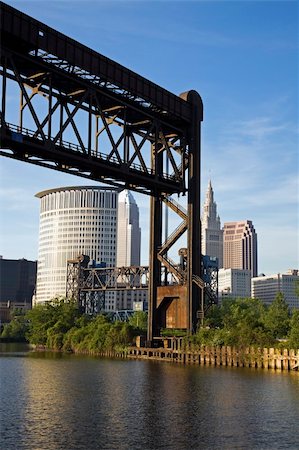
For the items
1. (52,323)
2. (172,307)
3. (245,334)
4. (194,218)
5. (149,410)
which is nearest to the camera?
(149,410)

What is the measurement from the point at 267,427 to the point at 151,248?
47931mm

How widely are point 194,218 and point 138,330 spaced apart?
2039 cm

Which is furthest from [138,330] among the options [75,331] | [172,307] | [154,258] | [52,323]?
[52,323]

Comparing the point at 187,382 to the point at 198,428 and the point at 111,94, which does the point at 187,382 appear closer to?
the point at 198,428

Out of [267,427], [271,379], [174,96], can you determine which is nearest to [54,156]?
[174,96]

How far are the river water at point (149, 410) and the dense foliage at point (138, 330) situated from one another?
11209mm

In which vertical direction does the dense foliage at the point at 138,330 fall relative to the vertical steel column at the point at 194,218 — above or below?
below

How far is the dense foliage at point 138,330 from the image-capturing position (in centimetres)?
6550

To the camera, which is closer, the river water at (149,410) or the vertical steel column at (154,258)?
the river water at (149,410)

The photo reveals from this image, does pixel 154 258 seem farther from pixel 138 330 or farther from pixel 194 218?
pixel 138 330

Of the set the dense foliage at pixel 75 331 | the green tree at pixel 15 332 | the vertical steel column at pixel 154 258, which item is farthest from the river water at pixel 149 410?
the green tree at pixel 15 332

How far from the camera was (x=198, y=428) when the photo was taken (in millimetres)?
29234

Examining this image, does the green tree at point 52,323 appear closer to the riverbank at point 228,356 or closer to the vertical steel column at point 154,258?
the riverbank at point 228,356

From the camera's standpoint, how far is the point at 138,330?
85938 millimetres
